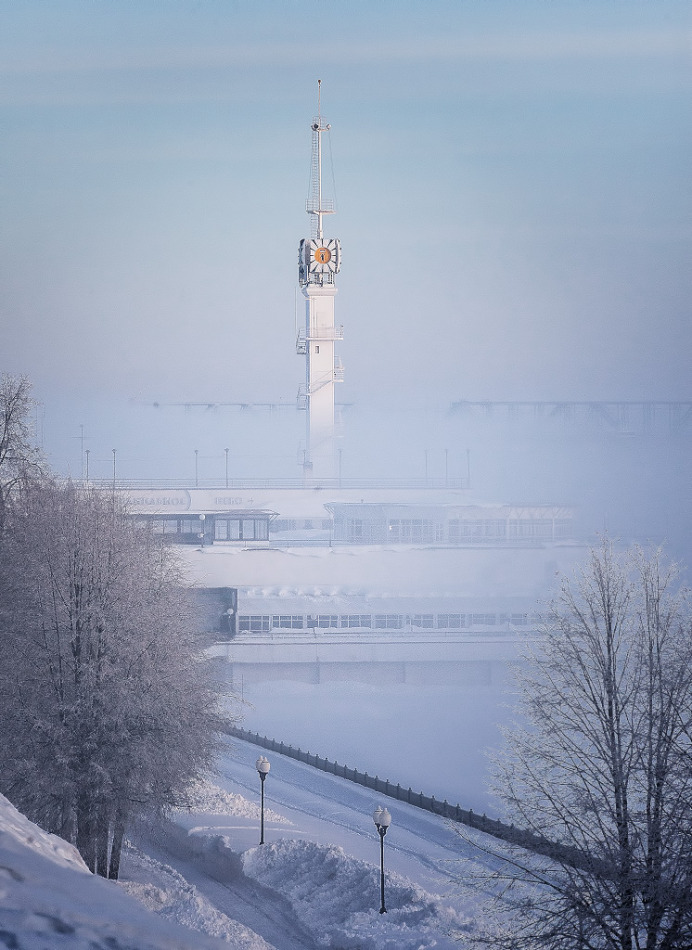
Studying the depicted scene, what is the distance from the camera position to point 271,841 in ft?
39.2

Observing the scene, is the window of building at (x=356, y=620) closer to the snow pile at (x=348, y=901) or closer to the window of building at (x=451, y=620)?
the window of building at (x=451, y=620)

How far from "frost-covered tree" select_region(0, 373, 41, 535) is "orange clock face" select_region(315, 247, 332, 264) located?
29430mm

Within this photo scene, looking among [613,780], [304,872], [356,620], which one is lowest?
[304,872]

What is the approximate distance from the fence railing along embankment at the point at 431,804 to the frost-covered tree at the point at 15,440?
4.90 metres

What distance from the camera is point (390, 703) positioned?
80.6 feet

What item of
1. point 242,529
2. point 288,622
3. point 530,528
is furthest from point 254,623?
point 530,528

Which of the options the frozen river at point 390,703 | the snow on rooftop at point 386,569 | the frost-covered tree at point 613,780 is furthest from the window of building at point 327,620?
the frost-covered tree at point 613,780

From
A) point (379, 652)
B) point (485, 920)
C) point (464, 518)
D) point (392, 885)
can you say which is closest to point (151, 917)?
point (485, 920)

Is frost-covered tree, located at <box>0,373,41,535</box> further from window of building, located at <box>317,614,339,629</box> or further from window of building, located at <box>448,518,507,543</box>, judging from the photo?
window of building, located at <box>448,518,507,543</box>

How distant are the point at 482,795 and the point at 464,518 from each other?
82.2 feet

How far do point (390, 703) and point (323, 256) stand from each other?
23566 mm

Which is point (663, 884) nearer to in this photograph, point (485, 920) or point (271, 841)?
point (485, 920)

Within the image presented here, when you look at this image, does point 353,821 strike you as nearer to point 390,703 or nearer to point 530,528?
point 390,703

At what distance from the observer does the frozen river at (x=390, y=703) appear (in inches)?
738
